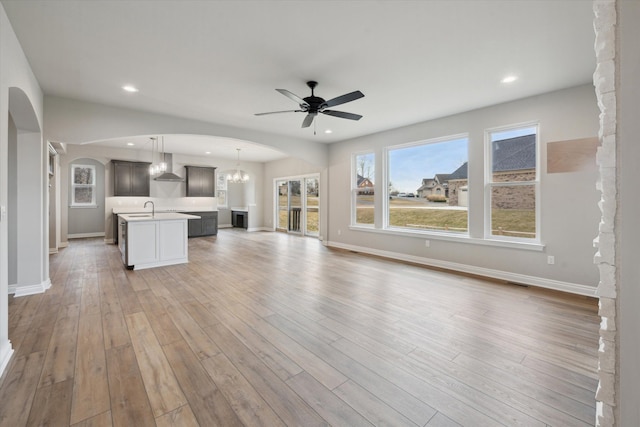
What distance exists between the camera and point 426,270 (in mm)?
4910

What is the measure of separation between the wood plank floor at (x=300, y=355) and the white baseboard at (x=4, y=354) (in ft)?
0.18

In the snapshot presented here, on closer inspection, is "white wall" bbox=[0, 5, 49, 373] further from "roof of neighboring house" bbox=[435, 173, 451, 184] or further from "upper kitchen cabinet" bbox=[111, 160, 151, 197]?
"roof of neighboring house" bbox=[435, 173, 451, 184]

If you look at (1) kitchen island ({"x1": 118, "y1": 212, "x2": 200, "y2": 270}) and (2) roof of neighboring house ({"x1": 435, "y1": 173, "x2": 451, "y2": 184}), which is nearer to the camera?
(1) kitchen island ({"x1": 118, "y1": 212, "x2": 200, "y2": 270})

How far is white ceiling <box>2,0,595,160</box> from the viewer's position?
2260 millimetres

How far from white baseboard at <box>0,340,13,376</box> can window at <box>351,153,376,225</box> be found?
5787mm

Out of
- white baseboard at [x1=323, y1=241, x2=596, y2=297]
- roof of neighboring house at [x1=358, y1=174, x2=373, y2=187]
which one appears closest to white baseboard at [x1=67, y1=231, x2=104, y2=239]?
roof of neighboring house at [x1=358, y1=174, x2=373, y2=187]

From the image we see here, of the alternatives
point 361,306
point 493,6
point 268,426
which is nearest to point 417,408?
point 268,426

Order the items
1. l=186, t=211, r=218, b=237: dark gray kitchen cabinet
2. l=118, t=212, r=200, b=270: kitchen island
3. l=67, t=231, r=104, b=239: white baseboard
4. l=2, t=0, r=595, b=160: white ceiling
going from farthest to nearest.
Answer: l=186, t=211, r=218, b=237: dark gray kitchen cabinet → l=67, t=231, r=104, b=239: white baseboard → l=118, t=212, r=200, b=270: kitchen island → l=2, t=0, r=595, b=160: white ceiling

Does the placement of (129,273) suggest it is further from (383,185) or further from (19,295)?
(383,185)

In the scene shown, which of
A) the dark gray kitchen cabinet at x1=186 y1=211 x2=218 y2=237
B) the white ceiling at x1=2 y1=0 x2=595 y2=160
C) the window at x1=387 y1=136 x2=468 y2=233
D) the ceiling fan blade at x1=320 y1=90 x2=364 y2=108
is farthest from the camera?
the dark gray kitchen cabinet at x1=186 y1=211 x2=218 y2=237

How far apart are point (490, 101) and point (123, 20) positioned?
4730 millimetres

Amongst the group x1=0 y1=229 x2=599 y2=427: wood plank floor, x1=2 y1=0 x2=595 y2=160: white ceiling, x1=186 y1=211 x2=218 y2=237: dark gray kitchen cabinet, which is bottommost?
x1=0 y1=229 x2=599 y2=427: wood plank floor

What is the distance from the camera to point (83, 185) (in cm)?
872

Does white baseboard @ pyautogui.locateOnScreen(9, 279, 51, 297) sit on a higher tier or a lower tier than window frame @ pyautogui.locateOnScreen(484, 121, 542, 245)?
lower
